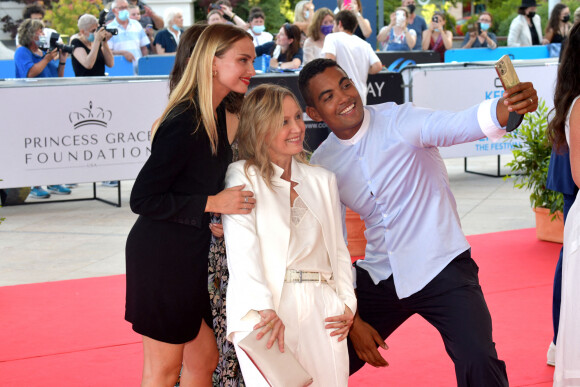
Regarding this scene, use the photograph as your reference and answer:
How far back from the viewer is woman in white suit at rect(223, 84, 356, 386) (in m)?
3.08

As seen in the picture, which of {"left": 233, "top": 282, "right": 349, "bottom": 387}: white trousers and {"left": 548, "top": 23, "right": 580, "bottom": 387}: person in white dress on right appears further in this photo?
{"left": 548, "top": 23, "right": 580, "bottom": 387}: person in white dress on right

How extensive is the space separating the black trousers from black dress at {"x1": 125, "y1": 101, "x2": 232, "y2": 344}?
2.52 ft

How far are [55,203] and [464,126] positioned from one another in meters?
7.79

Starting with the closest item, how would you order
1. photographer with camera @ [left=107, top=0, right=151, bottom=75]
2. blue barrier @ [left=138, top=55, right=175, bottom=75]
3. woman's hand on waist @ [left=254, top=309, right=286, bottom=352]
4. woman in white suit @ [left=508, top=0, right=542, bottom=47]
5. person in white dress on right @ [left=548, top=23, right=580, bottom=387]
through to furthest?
woman's hand on waist @ [left=254, top=309, right=286, bottom=352] < person in white dress on right @ [left=548, top=23, right=580, bottom=387] < blue barrier @ [left=138, top=55, right=175, bottom=75] < photographer with camera @ [left=107, top=0, right=151, bottom=75] < woman in white suit @ [left=508, top=0, right=542, bottom=47]

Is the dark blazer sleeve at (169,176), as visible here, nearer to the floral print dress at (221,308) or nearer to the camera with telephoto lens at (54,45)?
the floral print dress at (221,308)

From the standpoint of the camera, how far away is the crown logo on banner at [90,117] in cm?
891

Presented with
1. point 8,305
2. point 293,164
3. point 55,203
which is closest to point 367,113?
point 293,164

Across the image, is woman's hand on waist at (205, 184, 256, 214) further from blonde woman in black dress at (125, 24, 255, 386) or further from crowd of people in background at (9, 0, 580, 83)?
crowd of people in background at (9, 0, 580, 83)

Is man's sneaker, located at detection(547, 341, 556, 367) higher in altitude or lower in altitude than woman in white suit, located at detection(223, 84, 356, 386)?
lower

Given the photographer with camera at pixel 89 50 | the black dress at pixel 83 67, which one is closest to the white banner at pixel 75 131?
the photographer with camera at pixel 89 50

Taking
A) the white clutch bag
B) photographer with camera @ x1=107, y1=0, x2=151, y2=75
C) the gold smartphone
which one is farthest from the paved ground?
the gold smartphone

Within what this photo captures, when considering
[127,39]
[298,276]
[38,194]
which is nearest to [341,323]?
[298,276]

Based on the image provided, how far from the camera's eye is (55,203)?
33.0 ft

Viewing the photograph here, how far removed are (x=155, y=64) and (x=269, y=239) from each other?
10282mm
